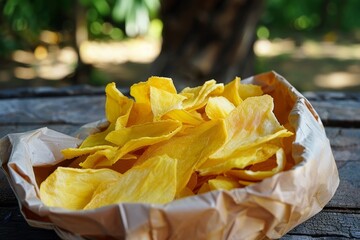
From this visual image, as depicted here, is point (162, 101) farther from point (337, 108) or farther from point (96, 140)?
point (337, 108)

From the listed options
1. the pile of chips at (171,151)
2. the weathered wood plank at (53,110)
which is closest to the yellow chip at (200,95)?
the pile of chips at (171,151)

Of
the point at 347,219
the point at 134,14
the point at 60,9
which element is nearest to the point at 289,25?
the point at 134,14

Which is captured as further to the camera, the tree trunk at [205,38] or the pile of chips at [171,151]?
the tree trunk at [205,38]

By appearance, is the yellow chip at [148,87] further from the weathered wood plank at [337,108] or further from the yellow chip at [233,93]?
the weathered wood plank at [337,108]

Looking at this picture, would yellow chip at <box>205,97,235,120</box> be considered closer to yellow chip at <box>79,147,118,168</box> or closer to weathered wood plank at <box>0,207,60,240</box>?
yellow chip at <box>79,147,118,168</box>

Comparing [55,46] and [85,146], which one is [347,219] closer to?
[85,146]

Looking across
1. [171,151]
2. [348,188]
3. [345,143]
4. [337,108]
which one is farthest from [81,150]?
[337,108]
